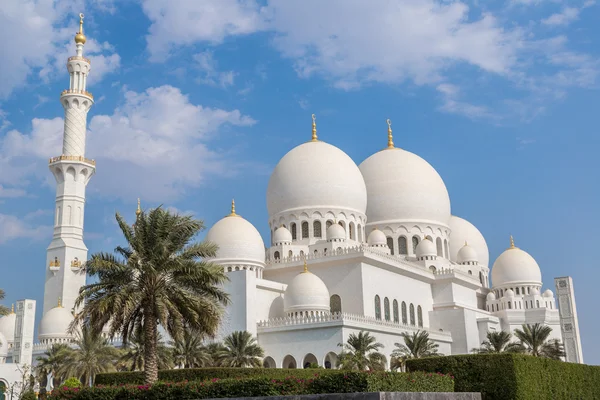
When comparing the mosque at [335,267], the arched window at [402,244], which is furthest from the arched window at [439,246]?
the arched window at [402,244]

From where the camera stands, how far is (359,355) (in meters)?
32.8

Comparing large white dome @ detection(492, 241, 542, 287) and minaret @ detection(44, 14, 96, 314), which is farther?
large white dome @ detection(492, 241, 542, 287)

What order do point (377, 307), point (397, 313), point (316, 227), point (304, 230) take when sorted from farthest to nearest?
point (304, 230), point (316, 227), point (397, 313), point (377, 307)

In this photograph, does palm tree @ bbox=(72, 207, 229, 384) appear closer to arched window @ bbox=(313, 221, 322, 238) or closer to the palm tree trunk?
the palm tree trunk

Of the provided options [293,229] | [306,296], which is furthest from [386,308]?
[293,229]

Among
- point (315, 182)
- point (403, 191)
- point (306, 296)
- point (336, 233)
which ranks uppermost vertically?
point (403, 191)

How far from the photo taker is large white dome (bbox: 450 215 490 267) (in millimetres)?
60375

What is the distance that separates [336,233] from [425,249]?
8.59 metres

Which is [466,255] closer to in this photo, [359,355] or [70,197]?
[359,355]

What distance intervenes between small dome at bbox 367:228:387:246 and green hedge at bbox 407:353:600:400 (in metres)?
25.3

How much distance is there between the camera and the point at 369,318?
39.3 m

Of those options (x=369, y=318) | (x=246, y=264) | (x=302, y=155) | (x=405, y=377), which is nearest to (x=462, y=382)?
(x=405, y=377)

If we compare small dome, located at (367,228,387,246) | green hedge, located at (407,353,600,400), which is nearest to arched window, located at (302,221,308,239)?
small dome, located at (367,228,387,246)

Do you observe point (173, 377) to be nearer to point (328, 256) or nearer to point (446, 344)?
point (328, 256)
